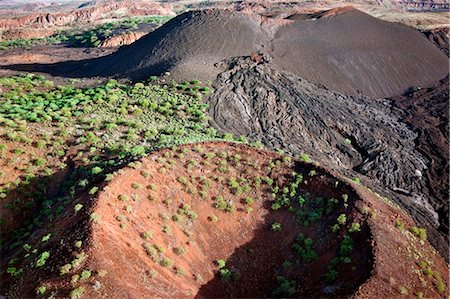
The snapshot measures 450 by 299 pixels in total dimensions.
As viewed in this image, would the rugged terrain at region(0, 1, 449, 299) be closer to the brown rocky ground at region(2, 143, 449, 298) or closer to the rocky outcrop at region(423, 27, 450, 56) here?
the brown rocky ground at region(2, 143, 449, 298)

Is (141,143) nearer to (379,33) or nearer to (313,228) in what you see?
(313,228)

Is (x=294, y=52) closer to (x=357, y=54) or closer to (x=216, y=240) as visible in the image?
(x=357, y=54)

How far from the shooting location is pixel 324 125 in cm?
3022

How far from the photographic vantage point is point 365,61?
40.1 m

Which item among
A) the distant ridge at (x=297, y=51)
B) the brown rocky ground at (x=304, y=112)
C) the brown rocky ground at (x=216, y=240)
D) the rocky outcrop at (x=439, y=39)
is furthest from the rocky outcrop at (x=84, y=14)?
the brown rocky ground at (x=216, y=240)

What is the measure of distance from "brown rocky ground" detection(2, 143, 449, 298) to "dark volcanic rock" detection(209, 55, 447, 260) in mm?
7674

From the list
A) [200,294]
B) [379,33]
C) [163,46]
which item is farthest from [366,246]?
[379,33]

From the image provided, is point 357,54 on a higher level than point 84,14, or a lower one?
higher

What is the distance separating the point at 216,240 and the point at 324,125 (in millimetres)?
17524

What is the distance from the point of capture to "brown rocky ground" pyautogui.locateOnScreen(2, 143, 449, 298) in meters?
12.4

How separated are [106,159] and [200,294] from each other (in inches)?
392

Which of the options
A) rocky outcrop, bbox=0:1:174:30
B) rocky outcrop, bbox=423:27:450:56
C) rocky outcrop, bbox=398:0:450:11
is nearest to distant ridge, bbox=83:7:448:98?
rocky outcrop, bbox=423:27:450:56

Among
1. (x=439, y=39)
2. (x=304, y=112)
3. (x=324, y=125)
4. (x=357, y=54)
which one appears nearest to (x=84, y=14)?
(x=357, y=54)

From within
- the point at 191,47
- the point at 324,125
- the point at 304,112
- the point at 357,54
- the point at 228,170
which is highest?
the point at 191,47
